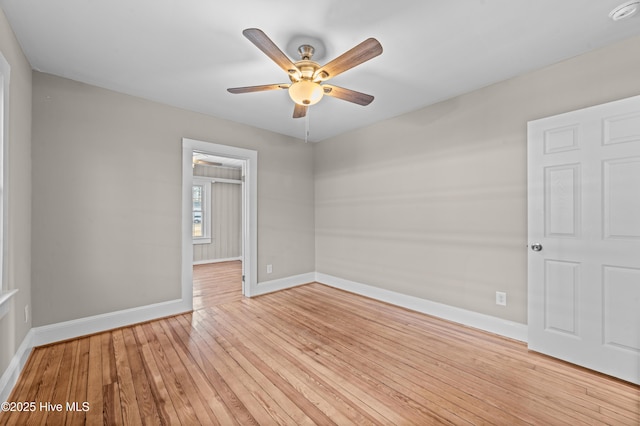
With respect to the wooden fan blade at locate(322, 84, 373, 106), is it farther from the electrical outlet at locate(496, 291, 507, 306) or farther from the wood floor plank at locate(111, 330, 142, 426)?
the wood floor plank at locate(111, 330, 142, 426)

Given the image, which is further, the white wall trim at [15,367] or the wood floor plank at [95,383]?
the white wall trim at [15,367]

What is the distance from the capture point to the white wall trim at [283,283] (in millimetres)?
4043

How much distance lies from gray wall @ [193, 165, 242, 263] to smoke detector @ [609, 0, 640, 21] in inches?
268

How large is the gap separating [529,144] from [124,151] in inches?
160

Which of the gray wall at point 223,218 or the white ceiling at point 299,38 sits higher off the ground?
the white ceiling at point 299,38

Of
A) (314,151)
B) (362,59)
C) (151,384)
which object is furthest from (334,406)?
(314,151)

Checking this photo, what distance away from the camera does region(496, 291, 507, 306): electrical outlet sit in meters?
2.61

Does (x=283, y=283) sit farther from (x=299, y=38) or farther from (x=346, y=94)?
(x=299, y=38)

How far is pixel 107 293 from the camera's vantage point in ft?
9.12

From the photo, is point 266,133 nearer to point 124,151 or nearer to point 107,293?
point 124,151

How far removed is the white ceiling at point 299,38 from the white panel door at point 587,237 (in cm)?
67

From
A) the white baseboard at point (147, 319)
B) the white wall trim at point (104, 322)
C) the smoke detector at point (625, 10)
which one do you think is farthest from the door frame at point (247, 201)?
the smoke detector at point (625, 10)

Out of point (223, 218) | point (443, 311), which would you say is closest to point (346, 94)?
point (443, 311)

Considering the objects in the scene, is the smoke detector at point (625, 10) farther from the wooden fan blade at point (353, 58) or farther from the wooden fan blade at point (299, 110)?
the wooden fan blade at point (299, 110)
